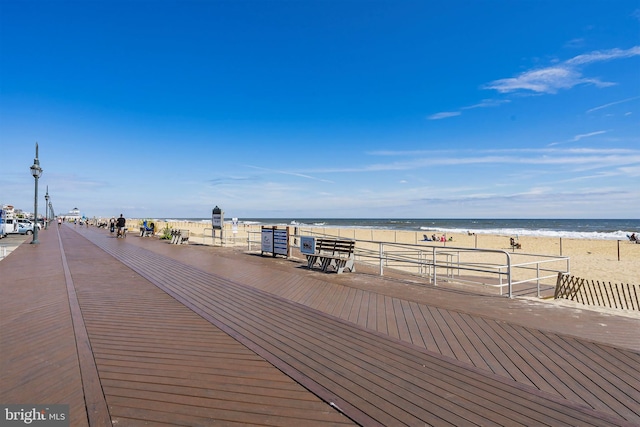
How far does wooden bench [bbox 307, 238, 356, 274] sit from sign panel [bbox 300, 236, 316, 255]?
0.64ft

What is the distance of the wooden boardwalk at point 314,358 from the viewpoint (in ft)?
9.48

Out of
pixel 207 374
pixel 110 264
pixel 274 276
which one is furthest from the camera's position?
pixel 110 264

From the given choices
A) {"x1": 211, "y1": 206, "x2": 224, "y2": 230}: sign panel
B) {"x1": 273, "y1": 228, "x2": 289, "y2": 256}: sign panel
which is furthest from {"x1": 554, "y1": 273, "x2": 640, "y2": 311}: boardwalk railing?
{"x1": 211, "y1": 206, "x2": 224, "y2": 230}: sign panel

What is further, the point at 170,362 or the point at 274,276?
the point at 274,276

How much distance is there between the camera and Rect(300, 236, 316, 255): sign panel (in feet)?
35.3

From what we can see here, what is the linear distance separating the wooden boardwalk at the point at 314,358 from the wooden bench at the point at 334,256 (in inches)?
101

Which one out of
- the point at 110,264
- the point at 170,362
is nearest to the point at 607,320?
the point at 170,362

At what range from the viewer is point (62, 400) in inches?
119

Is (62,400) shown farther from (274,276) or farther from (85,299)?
(274,276)

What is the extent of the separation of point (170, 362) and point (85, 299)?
3922 mm

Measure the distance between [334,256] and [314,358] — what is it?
6051 millimetres

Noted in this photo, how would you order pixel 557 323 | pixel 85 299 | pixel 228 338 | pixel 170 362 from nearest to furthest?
A: 1. pixel 170 362
2. pixel 228 338
3. pixel 557 323
4. pixel 85 299

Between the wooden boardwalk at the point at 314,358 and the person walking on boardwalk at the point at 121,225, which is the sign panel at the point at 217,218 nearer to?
the person walking on boardwalk at the point at 121,225

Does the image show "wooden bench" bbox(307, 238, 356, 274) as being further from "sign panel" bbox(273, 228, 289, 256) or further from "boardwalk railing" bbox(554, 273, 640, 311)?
"boardwalk railing" bbox(554, 273, 640, 311)
